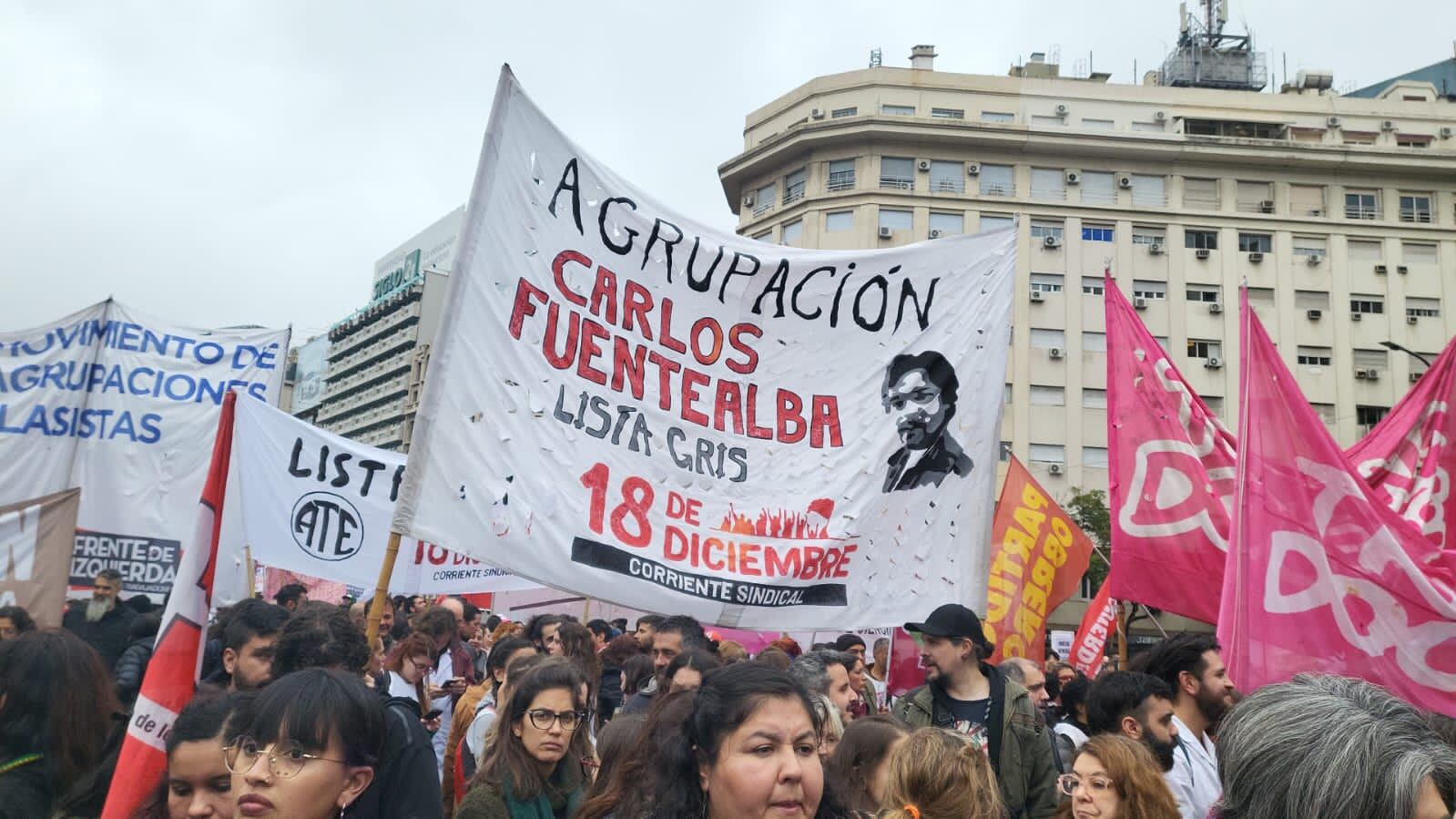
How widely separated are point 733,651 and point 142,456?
6.11 metres

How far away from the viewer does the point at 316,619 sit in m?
4.62

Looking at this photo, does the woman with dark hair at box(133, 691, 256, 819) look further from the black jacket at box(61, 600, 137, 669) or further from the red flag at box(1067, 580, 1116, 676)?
the red flag at box(1067, 580, 1116, 676)

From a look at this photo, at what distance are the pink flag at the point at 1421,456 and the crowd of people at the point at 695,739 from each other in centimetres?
246

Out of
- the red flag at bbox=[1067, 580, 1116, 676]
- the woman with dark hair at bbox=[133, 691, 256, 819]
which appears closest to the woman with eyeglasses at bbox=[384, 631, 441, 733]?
the woman with dark hair at bbox=[133, 691, 256, 819]

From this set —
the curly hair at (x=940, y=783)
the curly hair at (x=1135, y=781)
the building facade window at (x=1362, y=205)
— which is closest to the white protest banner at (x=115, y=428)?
the curly hair at (x=940, y=783)

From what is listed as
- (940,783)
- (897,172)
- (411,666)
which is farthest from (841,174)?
(940,783)

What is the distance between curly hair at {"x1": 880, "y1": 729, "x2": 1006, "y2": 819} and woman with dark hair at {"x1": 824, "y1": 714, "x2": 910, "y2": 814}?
1.73 feet

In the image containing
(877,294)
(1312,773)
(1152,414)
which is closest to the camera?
(1312,773)

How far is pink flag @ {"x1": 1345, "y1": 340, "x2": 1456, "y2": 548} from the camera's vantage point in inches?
276

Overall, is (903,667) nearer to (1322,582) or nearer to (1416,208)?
(1322,582)

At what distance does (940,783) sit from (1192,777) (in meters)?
1.90

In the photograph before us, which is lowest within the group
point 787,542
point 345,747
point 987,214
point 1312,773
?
point 345,747

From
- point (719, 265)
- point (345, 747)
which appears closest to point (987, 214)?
point (719, 265)

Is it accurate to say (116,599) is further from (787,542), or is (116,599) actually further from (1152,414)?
(1152,414)
